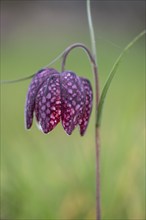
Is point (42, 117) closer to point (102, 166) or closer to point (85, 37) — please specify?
point (102, 166)

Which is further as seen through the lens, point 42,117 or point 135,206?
point 135,206

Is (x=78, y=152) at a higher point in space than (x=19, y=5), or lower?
lower

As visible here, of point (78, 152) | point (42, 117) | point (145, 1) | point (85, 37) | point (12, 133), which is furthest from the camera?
point (145, 1)

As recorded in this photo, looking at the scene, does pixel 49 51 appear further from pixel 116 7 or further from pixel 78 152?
pixel 78 152

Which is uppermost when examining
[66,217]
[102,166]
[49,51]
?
[49,51]

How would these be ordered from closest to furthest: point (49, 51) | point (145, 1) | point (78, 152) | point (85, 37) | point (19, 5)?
point (78, 152), point (49, 51), point (85, 37), point (145, 1), point (19, 5)

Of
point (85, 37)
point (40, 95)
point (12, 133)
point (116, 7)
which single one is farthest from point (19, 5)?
point (40, 95)

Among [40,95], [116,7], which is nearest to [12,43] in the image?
[116,7]
